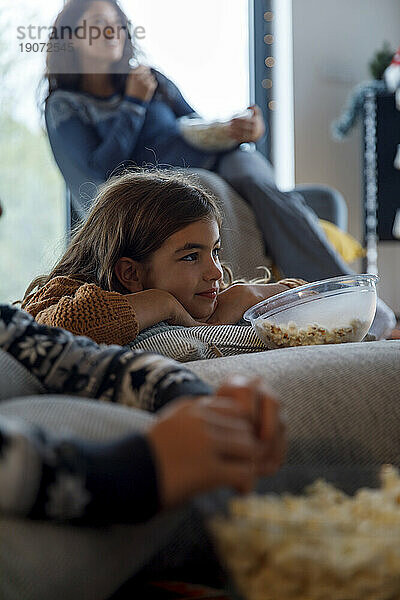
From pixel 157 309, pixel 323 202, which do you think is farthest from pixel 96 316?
pixel 323 202

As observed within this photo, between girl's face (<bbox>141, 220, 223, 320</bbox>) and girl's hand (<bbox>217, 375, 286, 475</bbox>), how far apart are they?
2.70 ft

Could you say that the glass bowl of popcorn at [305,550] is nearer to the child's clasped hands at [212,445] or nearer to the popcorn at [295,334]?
the child's clasped hands at [212,445]

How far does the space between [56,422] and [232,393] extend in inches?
5.9

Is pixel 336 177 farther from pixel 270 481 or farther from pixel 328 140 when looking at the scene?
pixel 270 481

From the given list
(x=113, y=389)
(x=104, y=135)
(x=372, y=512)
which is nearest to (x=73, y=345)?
(x=113, y=389)

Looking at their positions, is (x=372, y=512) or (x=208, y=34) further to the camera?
(x=208, y=34)

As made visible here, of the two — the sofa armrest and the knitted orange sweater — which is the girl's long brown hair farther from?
the sofa armrest

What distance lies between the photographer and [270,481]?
0.55m

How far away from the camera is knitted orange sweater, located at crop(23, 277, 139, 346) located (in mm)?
1068

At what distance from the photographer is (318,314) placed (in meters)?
1.20

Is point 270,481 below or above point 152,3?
below

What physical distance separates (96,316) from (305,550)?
25.7 inches

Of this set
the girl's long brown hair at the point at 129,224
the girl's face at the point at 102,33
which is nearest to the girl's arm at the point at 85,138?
the girl's face at the point at 102,33

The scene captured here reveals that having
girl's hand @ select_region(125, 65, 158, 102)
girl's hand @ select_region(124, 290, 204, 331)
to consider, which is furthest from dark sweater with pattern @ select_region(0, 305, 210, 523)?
girl's hand @ select_region(125, 65, 158, 102)
